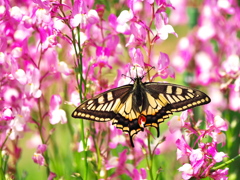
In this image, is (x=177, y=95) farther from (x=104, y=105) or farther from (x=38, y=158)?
(x=38, y=158)

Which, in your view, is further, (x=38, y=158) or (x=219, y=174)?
(x=38, y=158)

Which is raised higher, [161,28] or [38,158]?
[161,28]

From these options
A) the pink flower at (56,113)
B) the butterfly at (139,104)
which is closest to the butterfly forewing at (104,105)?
the butterfly at (139,104)

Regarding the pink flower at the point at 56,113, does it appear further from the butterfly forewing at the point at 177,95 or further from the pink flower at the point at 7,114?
the butterfly forewing at the point at 177,95

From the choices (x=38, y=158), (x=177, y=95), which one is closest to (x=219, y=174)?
(x=177, y=95)

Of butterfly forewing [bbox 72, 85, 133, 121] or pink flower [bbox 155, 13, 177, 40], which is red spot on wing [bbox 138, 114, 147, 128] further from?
pink flower [bbox 155, 13, 177, 40]

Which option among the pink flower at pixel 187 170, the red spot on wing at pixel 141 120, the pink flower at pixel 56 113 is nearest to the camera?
the pink flower at pixel 187 170

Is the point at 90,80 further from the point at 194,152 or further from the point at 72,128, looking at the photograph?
the point at 72,128

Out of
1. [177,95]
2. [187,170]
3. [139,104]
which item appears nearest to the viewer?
[187,170]

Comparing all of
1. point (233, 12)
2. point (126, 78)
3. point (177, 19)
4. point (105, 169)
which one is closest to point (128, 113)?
point (126, 78)
